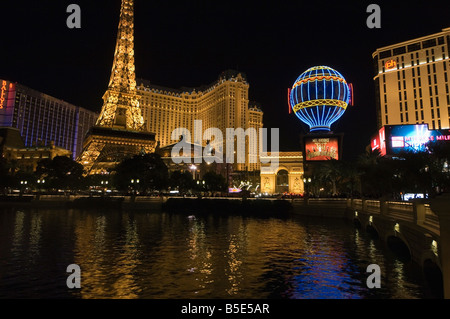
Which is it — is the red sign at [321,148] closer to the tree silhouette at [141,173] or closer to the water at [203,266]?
the tree silhouette at [141,173]

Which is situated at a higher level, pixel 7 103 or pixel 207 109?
pixel 207 109

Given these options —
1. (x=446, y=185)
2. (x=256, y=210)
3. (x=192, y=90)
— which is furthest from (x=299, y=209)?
(x=192, y=90)

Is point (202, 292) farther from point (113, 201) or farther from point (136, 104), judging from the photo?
point (136, 104)

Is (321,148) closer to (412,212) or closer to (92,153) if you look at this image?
(412,212)

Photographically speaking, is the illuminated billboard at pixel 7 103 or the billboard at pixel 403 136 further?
the illuminated billboard at pixel 7 103

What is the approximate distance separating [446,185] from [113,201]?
47960 mm

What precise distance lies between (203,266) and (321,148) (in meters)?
59.1

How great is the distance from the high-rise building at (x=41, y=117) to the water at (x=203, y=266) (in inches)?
4853

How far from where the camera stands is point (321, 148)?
69.2m

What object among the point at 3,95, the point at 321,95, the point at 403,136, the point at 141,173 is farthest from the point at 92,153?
the point at 403,136

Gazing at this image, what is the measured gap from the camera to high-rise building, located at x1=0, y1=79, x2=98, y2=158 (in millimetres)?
123625

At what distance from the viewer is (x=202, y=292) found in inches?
443

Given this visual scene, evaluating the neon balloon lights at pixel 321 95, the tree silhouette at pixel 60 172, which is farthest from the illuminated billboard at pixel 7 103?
the neon balloon lights at pixel 321 95

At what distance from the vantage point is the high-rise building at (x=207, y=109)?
489ft
